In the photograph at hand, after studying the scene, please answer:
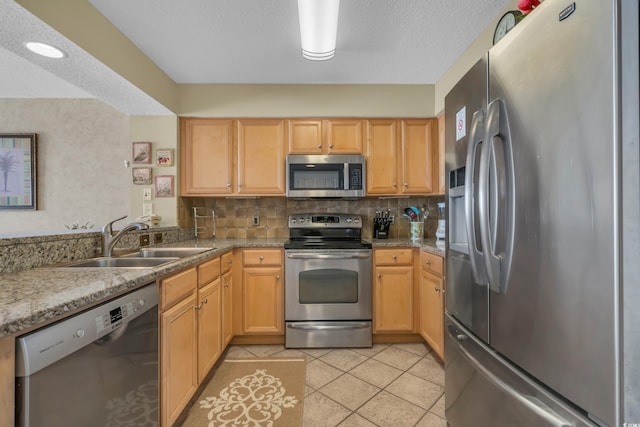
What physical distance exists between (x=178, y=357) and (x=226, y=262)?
87cm

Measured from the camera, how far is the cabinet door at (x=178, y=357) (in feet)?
4.19

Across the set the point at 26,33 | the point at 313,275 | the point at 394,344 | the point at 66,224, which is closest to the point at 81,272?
the point at 26,33

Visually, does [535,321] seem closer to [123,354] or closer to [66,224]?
[123,354]

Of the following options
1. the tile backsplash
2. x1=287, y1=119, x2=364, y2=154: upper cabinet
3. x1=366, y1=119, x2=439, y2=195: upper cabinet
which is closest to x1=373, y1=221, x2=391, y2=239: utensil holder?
the tile backsplash

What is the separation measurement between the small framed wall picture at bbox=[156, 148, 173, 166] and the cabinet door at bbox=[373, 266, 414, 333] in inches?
87.0

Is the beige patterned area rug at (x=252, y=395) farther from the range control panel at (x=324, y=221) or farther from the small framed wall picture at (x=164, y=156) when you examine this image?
the small framed wall picture at (x=164, y=156)

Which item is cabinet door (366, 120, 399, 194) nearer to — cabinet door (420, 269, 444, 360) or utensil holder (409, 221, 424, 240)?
utensil holder (409, 221, 424, 240)

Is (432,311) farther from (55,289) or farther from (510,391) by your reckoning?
(55,289)

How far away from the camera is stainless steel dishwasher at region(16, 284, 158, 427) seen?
69cm

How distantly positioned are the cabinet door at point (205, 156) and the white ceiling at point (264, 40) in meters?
0.41

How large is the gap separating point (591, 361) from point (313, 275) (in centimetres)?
189

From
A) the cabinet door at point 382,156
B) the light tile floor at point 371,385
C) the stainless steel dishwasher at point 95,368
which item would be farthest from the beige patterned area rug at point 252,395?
the cabinet door at point 382,156

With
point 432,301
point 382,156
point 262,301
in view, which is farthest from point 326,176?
point 432,301

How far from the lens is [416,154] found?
2695 millimetres
